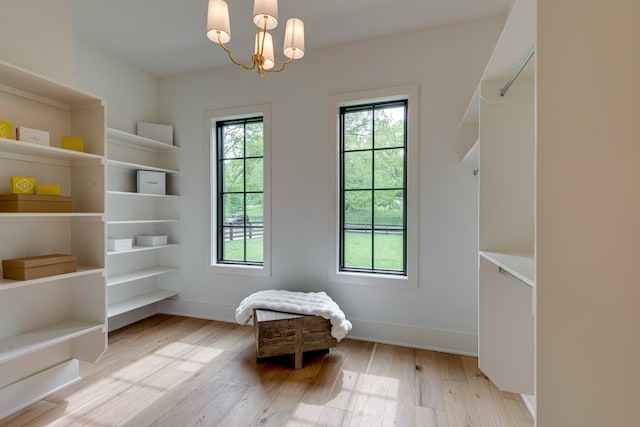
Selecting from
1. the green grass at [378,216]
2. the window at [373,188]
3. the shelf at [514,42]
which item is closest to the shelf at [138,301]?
the window at [373,188]

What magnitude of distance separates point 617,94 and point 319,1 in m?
2.10

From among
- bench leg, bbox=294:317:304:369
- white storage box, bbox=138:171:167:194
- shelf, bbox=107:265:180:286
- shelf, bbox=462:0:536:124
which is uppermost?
shelf, bbox=462:0:536:124

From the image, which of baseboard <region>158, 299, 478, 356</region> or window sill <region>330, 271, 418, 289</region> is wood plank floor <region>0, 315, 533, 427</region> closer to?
baseboard <region>158, 299, 478, 356</region>

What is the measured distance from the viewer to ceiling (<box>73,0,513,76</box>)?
88.5 inches

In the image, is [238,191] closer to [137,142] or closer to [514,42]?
[137,142]

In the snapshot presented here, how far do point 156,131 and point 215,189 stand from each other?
92cm

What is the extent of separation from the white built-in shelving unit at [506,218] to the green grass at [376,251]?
4.07ft

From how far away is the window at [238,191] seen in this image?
3.20m

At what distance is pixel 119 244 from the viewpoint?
2775 mm

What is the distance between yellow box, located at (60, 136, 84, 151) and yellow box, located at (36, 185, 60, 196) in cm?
27

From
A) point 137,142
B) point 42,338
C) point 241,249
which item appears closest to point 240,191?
point 241,249

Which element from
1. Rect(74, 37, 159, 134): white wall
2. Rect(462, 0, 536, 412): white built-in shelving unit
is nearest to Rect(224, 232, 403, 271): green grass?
Rect(462, 0, 536, 412): white built-in shelving unit

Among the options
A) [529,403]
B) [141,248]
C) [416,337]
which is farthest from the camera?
[141,248]

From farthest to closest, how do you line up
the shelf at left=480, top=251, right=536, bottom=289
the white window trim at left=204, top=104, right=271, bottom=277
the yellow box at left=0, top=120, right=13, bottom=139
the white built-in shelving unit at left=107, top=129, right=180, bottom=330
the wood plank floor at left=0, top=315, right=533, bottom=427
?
the white window trim at left=204, top=104, right=271, bottom=277, the white built-in shelving unit at left=107, top=129, right=180, bottom=330, the wood plank floor at left=0, top=315, right=533, bottom=427, the yellow box at left=0, top=120, right=13, bottom=139, the shelf at left=480, top=251, right=536, bottom=289
